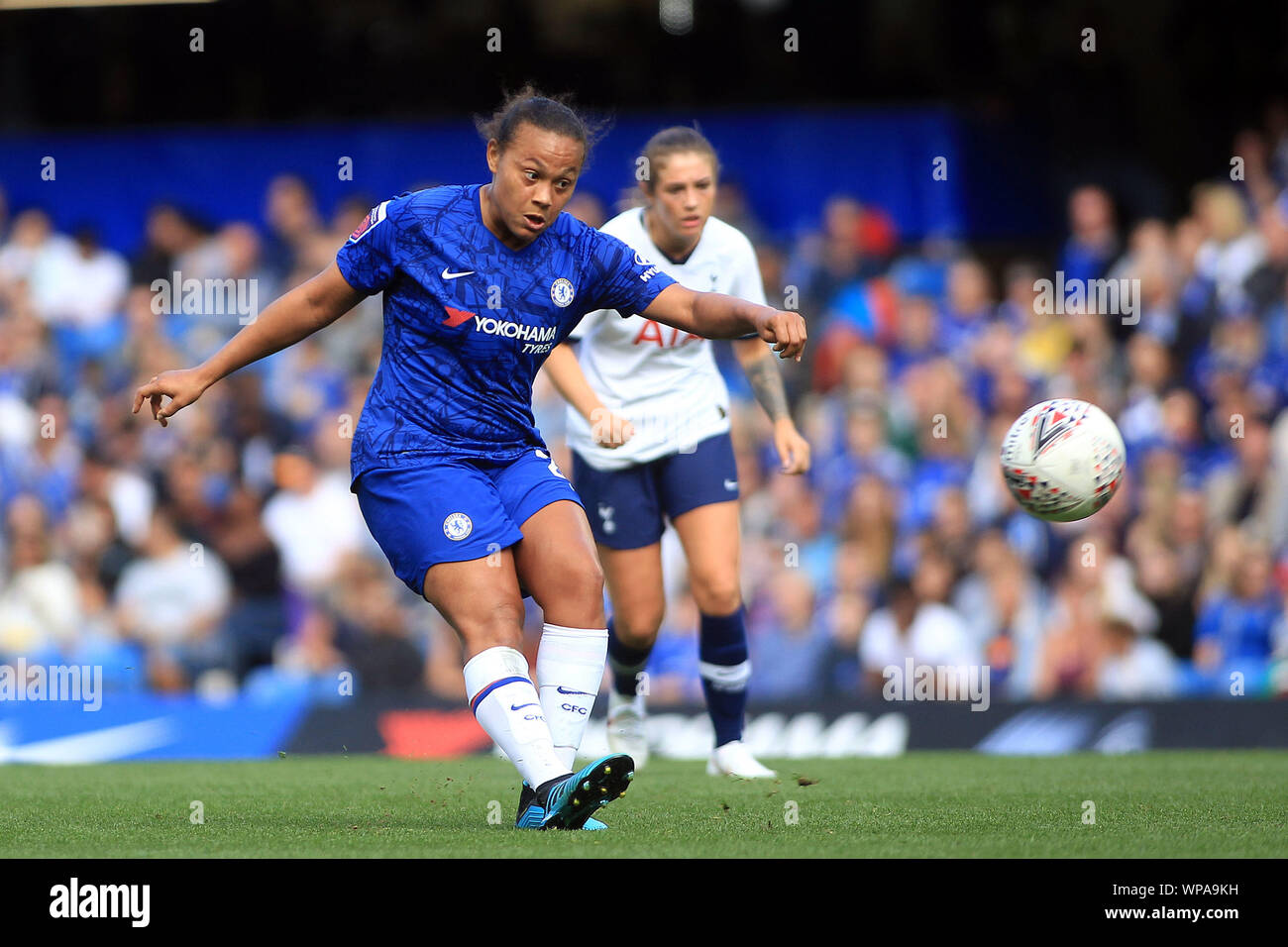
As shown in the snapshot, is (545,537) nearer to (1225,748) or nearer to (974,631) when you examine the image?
(1225,748)

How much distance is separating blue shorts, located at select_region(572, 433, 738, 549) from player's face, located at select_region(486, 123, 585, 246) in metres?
2.49

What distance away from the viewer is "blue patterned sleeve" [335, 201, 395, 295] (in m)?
5.64

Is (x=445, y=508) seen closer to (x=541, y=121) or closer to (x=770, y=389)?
(x=541, y=121)

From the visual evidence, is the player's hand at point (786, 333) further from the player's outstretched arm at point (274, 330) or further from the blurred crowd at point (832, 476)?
the blurred crowd at point (832, 476)

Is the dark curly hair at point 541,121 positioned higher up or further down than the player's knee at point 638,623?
higher up

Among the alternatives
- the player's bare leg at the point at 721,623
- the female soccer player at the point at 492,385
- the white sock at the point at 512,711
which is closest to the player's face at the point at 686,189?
the player's bare leg at the point at 721,623

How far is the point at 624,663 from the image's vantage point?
8.24m

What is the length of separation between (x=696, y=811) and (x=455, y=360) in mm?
1913

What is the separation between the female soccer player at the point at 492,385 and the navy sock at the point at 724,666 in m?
2.23

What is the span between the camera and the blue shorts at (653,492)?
26.0 ft

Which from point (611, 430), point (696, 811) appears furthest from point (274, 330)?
point (696, 811)

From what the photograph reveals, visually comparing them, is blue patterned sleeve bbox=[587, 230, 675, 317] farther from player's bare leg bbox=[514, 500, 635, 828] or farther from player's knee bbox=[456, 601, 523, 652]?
player's knee bbox=[456, 601, 523, 652]

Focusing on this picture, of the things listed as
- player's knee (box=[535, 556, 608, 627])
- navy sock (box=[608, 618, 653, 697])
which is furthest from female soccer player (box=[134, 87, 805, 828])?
navy sock (box=[608, 618, 653, 697])
